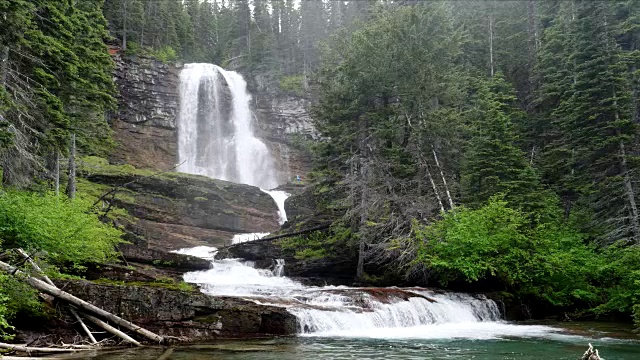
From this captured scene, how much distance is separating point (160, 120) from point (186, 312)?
39.7m

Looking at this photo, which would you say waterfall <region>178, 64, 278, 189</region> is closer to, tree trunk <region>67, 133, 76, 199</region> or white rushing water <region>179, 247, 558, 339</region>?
tree trunk <region>67, 133, 76, 199</region>

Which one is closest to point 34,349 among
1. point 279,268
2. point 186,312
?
point 186,312

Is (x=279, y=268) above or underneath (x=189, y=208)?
underneath

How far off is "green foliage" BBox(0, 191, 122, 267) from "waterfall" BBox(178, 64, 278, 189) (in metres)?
33.5

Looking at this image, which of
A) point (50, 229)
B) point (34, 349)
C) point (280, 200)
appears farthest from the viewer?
point (280, 200)

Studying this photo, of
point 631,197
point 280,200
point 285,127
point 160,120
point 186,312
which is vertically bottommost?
point 186,312

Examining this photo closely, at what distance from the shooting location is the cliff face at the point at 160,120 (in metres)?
46.2

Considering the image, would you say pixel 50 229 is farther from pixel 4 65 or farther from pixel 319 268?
pixel 319 268

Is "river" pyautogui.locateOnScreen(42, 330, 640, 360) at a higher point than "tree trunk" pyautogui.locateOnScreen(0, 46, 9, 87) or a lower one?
lower

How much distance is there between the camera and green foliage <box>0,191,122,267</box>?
41.1 feet

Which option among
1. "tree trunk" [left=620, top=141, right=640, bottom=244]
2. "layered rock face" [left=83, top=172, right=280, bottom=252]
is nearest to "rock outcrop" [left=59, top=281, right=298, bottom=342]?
"tree trunk" [left=620, top=141, right=640, bottom=244]

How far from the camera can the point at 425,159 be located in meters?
23.3

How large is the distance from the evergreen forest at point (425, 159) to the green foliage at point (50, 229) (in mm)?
53

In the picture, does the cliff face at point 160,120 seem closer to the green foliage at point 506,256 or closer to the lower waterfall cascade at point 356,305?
the lower waterfall cascade at point 356,305
